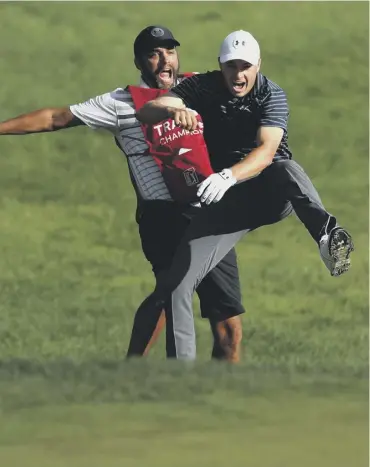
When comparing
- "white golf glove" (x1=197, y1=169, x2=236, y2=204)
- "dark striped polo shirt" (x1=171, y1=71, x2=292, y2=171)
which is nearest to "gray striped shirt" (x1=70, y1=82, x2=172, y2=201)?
"dark striped polo shirt" (x1=171, y1=71, x2=292, y2=171)

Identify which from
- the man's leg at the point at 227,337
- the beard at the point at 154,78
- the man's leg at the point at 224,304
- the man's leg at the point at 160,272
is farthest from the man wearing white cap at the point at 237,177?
the man's leg at the point at 227,337

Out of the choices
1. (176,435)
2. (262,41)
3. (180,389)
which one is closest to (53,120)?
(180,389)

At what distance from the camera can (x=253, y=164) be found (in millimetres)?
10086

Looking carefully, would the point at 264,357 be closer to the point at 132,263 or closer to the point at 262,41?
the point at 132,263

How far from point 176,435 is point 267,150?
7.54 ft

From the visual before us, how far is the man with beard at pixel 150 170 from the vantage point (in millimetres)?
10906

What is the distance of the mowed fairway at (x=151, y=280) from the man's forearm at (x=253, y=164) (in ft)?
3.60

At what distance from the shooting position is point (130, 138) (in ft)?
36.4

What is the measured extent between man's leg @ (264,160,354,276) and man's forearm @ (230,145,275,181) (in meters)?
0.11

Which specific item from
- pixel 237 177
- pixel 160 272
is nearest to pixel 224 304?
pixel 160 272

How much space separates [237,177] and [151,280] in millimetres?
7177

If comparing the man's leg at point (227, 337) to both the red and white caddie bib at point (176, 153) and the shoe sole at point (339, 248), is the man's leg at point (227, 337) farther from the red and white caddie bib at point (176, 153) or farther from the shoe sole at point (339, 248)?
the shoe sole at point (339, 248)

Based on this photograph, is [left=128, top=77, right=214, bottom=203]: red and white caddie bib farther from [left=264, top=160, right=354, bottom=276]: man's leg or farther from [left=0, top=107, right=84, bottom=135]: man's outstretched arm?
[left=264, top=160, right=354, bottom=276]: man's leg

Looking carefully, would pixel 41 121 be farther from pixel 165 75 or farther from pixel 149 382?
pixel 149 382
